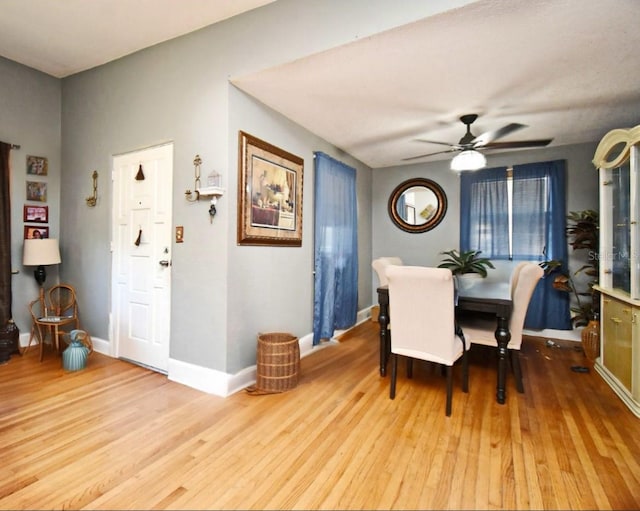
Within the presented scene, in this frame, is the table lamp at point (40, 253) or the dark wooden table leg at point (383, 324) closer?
the dark wooden table leg at point (383, 324)

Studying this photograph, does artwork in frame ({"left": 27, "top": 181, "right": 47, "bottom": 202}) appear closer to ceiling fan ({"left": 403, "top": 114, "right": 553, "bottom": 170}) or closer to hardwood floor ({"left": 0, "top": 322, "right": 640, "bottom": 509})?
hardwood floor ({"left": 0, "top": 322, "right": 640, "bottom": 509})

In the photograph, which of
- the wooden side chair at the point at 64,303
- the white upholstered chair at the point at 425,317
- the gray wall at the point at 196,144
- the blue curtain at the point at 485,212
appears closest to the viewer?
the white upholstered chair at the point at 425,317

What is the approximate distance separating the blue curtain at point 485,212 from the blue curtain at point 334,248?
5.08ft

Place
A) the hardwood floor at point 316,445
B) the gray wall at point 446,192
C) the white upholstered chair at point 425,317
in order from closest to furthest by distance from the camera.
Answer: the hardwood floor at point 316,445
the white upholstered chair at point 425,317
the gray wall at point 446,192

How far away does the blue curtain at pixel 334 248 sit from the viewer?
364 centimetres

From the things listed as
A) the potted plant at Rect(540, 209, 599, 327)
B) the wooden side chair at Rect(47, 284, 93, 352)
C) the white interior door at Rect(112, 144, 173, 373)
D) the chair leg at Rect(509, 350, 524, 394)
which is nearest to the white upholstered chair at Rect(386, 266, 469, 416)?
the chair leg at Rect(509, 350, 524, 394)

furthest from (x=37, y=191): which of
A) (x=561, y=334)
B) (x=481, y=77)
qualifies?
(x=561, y=334)

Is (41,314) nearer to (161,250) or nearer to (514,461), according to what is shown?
(161,250)

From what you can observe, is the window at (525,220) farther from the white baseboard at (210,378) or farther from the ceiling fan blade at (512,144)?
the white baseboard at (210,378)

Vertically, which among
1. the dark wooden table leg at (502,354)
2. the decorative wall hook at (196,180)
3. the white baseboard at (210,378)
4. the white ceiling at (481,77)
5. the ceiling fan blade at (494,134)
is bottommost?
the white baseboard at (210,378)

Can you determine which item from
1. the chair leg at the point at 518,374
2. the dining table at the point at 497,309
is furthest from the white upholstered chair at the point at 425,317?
the chair leg at the point at 518,374

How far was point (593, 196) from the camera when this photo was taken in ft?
12.9

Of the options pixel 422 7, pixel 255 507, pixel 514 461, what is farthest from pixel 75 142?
pixel 514 461

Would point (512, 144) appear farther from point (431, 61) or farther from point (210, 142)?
point (210, 142)
